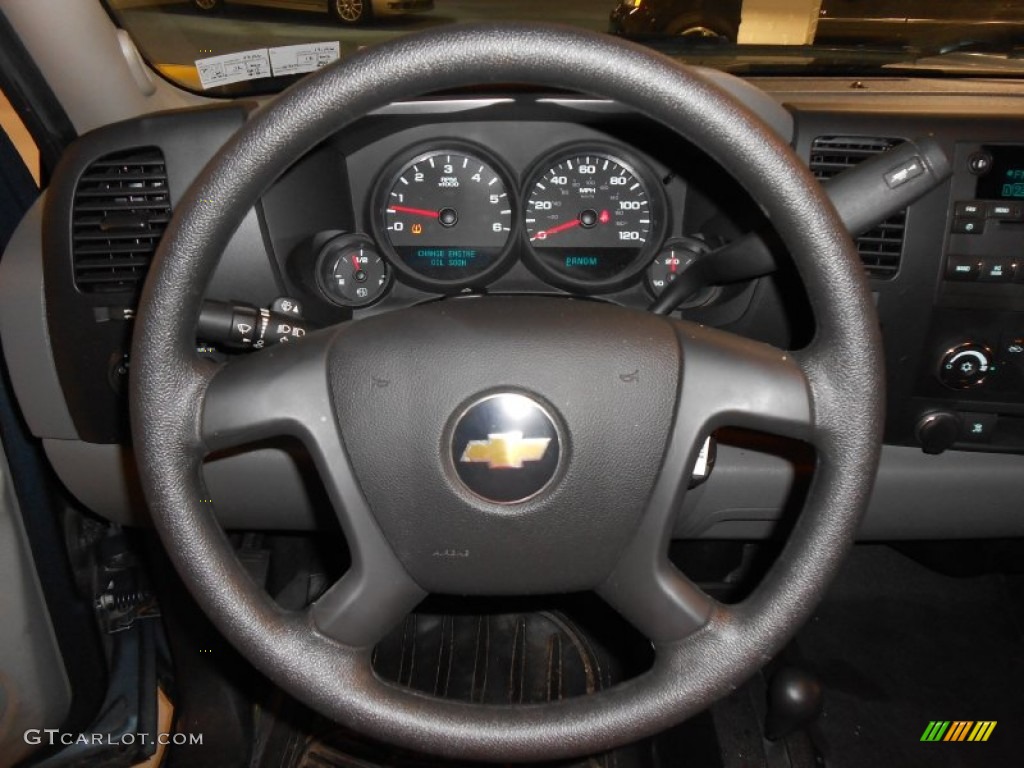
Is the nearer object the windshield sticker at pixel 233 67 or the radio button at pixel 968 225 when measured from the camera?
the radio button at pixel 968 225

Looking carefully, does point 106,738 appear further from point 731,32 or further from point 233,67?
point 731,32

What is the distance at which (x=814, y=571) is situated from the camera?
89cm

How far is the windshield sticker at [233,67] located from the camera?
150cm

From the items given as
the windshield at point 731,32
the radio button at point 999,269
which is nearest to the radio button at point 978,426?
the radio button at point 999,269

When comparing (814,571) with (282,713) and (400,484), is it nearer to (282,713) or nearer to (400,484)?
(400,484)

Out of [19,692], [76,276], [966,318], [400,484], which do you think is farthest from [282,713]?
[966,318]

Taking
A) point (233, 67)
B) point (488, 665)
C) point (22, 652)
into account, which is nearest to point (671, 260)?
point (233, 67)

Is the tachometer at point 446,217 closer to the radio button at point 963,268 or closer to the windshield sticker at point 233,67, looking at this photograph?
the windshield sticker at point 233,67

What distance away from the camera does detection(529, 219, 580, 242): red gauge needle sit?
60.8 inches

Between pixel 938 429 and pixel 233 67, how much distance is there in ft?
4.18

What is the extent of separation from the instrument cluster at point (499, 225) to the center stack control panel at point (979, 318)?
1.44 ft

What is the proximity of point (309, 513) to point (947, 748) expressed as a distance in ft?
4.55

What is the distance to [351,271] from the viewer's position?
1516 millimetres

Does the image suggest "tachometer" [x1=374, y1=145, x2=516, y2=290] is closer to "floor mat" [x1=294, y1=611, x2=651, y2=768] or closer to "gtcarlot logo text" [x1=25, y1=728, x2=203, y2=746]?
"floor mat" [x1=294, y1=611, x2=651, y2=768]
